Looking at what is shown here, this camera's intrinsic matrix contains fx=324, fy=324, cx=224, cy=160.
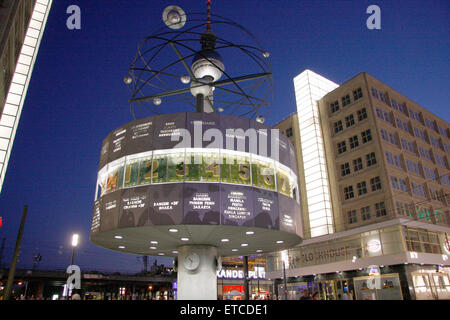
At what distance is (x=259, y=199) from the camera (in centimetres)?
1944

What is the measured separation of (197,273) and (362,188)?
34203 millimetres

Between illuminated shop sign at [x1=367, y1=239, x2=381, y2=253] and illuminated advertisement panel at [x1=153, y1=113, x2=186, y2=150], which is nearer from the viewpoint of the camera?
illuminated advertisement panel at [x1=153, y1=113, x2=186, y2=150]

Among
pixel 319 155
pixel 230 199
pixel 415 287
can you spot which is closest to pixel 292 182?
pixel 230 199

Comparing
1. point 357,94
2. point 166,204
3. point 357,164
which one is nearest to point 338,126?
point 357,94

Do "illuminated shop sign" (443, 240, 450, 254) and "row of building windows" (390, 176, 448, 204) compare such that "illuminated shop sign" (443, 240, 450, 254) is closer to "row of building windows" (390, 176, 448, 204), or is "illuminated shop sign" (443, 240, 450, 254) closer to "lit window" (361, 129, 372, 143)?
"row of building windows" (390, 176, 448, 204)

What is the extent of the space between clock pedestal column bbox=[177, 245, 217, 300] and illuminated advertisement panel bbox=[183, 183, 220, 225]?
5.21 m

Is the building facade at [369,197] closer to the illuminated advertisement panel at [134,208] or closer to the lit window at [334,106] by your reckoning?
the lit window at [334,106]

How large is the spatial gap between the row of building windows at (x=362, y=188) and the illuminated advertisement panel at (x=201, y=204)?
34.4 m

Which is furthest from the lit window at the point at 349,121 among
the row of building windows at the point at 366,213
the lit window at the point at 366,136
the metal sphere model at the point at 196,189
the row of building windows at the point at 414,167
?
the metal sphere model at the point at 196,189

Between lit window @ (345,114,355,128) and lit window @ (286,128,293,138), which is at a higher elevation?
lit window @ (286,128,293,138)

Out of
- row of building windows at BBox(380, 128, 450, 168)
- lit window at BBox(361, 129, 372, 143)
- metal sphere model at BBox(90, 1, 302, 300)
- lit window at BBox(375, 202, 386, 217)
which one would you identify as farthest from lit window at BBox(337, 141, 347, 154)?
metal sphere model at BBox(90, 1, 302, 300)

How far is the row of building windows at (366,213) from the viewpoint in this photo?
143 ft

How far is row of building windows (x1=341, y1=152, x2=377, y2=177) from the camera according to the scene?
4688 cm

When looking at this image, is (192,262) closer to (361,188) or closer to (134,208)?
(134,208)
